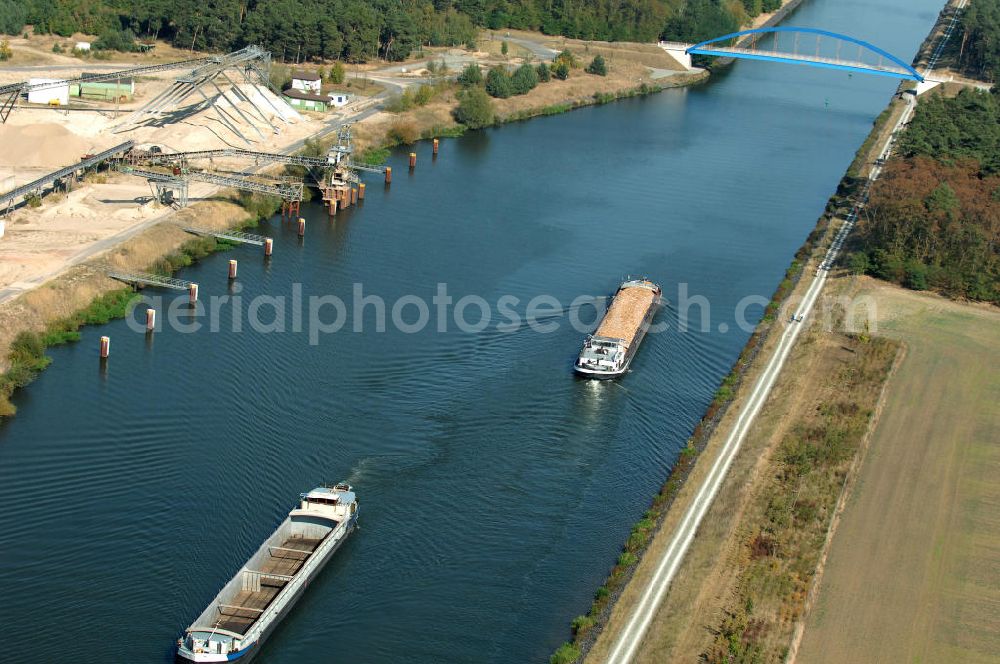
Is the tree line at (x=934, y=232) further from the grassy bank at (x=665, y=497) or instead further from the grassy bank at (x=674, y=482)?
the grassy bank at (x=665, y=497)

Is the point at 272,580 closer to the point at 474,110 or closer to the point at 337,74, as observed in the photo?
the point at 474,110

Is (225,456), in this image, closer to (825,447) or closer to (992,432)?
(825,447)

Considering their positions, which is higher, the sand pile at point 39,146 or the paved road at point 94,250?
the sand pile at point 39,146

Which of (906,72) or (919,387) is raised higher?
(906,72)

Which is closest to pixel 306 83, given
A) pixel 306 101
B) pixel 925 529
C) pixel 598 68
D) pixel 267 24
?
pixel 306 101

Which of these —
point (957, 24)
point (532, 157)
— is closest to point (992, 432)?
point (532, 157)

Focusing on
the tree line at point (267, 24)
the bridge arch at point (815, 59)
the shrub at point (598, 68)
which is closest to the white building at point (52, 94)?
the tree line at point (267, 24)
